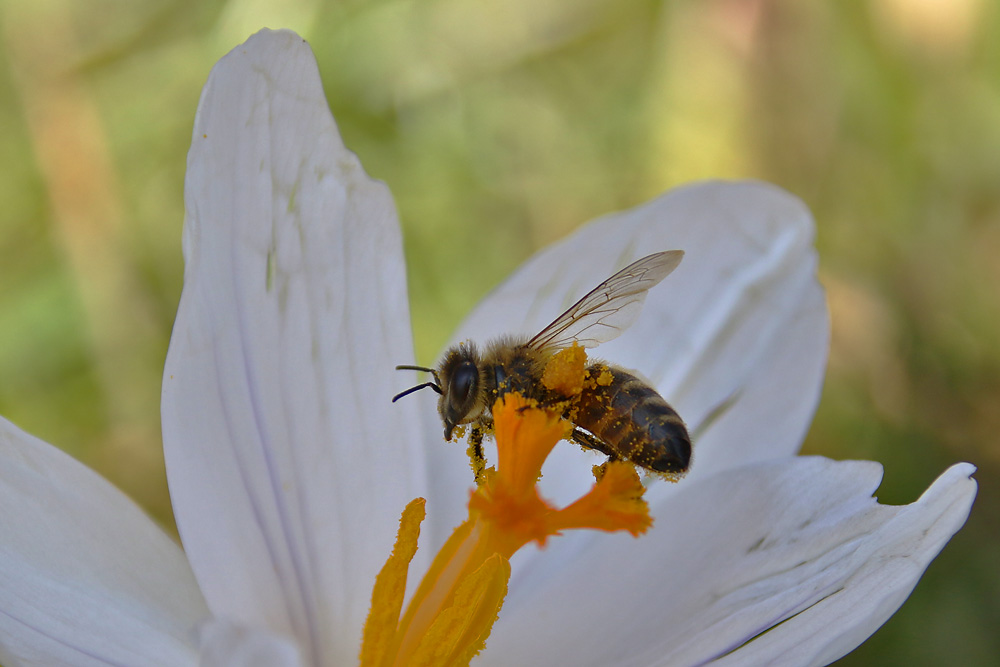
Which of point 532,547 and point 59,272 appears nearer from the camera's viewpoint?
point 532,547

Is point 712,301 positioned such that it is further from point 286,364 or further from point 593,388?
point 286,364

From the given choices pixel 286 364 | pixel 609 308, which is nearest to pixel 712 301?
pixel 609 308

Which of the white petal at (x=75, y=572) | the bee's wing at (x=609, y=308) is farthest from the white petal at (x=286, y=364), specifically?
the bee's wing at (x=609, y=308)

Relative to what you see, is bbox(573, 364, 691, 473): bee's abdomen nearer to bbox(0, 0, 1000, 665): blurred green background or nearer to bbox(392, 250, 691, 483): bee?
bbox(392, 250, 691, 483): bee

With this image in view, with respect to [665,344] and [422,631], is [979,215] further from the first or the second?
[422,631]

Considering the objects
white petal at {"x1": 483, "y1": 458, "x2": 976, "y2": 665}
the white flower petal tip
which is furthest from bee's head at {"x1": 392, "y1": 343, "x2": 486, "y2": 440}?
the white flower petal tip

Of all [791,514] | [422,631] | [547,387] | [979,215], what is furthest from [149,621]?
[979,215]

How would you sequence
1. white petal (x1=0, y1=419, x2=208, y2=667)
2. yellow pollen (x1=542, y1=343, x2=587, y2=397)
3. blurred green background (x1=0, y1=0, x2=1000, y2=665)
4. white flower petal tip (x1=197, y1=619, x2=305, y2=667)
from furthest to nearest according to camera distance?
blurred green background (x1=0, y1=0, x2=1000, y2=665) → yellow pollen (x1=542, y1=343, x2=587, y2=397) → white petal (x1=0, y1=419, x2=208, y2=667) → white flower petal tip (x1=197, y1=619, x2=305, y2=667)
